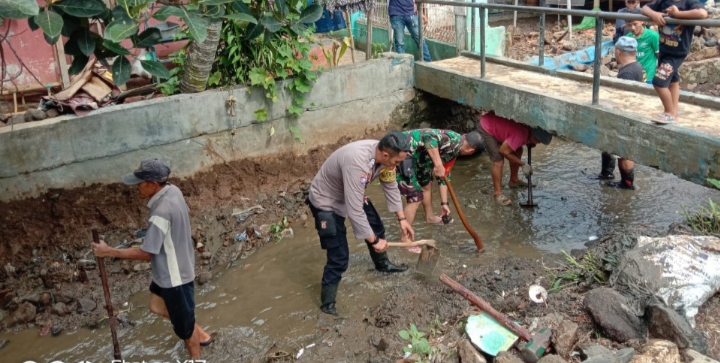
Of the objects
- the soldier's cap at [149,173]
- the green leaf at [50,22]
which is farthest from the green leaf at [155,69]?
the soldier's cap at [149,173]

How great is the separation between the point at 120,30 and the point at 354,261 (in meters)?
3.66

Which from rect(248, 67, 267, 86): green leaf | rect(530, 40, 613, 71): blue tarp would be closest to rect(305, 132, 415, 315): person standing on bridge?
rect(248, 67, 267, 86): green leaf

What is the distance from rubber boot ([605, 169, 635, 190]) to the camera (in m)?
7.27

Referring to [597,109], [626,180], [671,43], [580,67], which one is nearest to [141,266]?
[597,109]

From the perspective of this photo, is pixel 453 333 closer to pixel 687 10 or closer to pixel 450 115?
pixel 687 10

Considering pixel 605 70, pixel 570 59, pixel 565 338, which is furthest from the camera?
pixel 570 59

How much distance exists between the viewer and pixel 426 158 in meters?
6.42

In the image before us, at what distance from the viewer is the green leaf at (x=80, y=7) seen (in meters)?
3.31

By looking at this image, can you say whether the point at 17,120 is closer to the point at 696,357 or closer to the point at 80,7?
the point at 80,7

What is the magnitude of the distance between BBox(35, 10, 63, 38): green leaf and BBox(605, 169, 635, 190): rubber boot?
626 cm

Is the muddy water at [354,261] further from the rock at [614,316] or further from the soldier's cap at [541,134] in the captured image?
the rock at [614,316]

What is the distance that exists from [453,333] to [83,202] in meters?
4.38

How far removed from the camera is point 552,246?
625cm

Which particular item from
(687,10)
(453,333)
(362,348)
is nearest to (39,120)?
(362,348)
